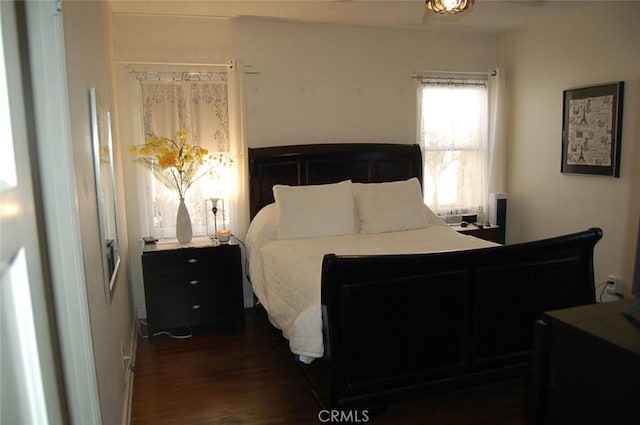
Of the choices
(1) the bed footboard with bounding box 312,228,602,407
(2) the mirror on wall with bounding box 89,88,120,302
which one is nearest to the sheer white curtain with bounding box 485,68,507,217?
(1) the bed footboard with bounding box 312,228,602,407

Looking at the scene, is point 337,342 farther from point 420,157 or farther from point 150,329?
point 420,157

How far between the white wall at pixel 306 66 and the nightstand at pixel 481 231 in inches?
39.6

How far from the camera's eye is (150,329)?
3.30 meters

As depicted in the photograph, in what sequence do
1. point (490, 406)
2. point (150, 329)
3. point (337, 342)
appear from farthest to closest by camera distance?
point (150, 329)
point (490, 406)
point (337, 342)

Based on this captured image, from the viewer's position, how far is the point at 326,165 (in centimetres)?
394

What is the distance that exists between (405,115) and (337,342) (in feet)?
9.23

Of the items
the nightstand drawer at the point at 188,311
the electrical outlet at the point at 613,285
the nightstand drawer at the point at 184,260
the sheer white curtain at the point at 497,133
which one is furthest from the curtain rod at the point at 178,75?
the electrical outlet at the point at 613,285

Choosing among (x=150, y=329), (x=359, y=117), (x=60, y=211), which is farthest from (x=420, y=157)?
(x=60, y=211)

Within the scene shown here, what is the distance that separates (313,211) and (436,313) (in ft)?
4.89

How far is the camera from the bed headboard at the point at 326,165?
3799 millimetres

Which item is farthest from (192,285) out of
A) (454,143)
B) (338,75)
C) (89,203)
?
(454,143)

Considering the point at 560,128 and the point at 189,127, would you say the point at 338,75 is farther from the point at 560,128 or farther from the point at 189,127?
the point at 560,128

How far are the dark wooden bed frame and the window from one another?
2117 mm

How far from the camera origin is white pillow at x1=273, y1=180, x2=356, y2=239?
338cm
